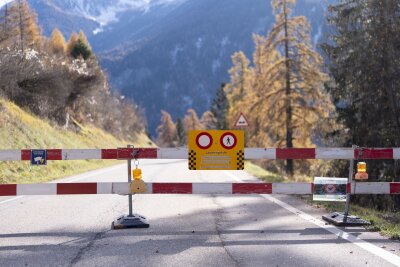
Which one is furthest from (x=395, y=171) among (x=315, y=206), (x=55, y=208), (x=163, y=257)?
(x=163, y=257)

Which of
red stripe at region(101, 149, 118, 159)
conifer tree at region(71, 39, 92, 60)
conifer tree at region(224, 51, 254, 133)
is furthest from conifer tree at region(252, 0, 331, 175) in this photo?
conifer tree at region(71, 39, 92, 60)

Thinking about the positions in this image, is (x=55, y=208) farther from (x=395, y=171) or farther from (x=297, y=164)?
(x=297, y=164)

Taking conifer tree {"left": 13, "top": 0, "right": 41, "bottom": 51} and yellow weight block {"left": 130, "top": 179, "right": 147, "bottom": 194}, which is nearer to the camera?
yellow weight block {"left": 130, "top": 179, "right": 147, "bottom": 194}

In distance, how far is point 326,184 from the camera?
8.60 metres

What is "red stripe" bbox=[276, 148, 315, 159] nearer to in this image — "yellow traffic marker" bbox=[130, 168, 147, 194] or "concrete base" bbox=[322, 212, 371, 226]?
"concrete base" bbox=[322, 212, 371, 226]

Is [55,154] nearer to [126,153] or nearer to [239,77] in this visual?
[126,153]

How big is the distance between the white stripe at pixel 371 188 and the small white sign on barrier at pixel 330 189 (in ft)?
0.61

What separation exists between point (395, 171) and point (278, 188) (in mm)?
9915

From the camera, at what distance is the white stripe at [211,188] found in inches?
336

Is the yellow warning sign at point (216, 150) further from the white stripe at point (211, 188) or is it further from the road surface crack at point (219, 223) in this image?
the road surface crack at point (219, 223)

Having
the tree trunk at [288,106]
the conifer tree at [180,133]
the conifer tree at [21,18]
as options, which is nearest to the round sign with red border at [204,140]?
the tree trunk at [288,106]

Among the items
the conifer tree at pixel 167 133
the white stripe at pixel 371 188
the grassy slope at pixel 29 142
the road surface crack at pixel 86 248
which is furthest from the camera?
the conifer tree at pixel 167 133

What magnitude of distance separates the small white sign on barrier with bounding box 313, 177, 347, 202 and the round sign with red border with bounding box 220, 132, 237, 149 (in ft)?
4.68

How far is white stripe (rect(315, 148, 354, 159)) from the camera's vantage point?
854cm
